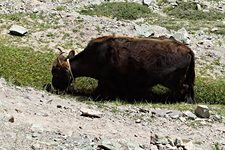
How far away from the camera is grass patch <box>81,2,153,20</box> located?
21703mm

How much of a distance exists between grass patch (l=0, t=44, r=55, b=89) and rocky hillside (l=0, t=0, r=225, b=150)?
61cm

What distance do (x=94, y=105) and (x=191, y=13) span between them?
11417 mm

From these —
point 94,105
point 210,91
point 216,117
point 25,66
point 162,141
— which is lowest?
point 210,91

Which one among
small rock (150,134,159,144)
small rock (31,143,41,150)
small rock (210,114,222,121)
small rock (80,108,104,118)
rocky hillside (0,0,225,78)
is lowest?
rocky hillside (0,0,225,78)

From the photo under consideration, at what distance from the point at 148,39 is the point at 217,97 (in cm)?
234

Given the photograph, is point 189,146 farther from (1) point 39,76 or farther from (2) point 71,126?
(1) point 39,76

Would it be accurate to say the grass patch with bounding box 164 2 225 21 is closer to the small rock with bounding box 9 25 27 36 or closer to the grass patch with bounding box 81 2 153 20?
the grass patch with bounding box 81 2 153 20

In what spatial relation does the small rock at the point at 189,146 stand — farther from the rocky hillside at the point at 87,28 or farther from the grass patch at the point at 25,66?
the rocky hillside at the point at 87,28

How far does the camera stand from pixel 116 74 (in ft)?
45.9

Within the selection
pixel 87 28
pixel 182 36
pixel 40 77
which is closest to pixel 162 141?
pixel 40 77

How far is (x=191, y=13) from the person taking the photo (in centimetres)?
2281

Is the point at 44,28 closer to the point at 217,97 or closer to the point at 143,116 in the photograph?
the point at 217,97

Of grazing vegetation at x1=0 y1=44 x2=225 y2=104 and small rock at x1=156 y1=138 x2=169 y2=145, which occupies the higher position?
small rock at x1=156 y1=138 x2=169 y2=145

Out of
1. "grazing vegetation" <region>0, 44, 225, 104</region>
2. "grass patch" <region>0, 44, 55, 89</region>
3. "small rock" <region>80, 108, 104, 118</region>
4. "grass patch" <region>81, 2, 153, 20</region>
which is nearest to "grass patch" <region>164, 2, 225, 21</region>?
"grass patch" <region>81, 2, 153, 20</region>
